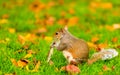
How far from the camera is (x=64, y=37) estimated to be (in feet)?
18.7

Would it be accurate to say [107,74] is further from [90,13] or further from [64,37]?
[90,13]

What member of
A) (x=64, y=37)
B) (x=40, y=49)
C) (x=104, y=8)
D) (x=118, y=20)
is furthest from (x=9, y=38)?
(x=104, y=8)

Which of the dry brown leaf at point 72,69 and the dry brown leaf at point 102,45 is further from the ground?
the dry brown leaf at point 72,69

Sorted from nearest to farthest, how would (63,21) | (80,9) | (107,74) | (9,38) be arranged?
(107,74) → (9,38) → (63,21) → (80,9)

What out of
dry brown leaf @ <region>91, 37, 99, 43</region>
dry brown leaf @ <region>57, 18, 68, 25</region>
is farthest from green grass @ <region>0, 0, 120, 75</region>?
dry brown leaf @ <region>57, 18, 68, 25</region>

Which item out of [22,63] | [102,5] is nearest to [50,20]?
[102,5]

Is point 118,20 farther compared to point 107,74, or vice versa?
point 118,20

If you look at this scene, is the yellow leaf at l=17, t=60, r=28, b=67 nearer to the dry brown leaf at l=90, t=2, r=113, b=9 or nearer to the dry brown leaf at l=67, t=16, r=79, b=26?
the dry brown leaf at l=67, t=16, r=79, b=26

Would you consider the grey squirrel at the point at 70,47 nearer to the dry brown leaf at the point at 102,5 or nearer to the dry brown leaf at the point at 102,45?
the dry brown leaf at the point at 102,45

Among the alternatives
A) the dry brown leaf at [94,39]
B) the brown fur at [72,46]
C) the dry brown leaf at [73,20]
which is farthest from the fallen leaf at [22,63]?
the dry brown leaf at [73,20]

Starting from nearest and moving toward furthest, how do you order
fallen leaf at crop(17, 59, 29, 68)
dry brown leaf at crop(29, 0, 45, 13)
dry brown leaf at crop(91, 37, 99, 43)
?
fallen leaf at crop(17, 59, 29, 68) < dry brown leaf at crop(91, 37, 99, 43) < dry brown leaf at crop(29, 0, 45, 13)

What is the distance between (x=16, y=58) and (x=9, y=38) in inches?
46.7

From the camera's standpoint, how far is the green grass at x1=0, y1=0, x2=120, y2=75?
18.2 ft

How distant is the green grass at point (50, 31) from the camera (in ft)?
18.2
